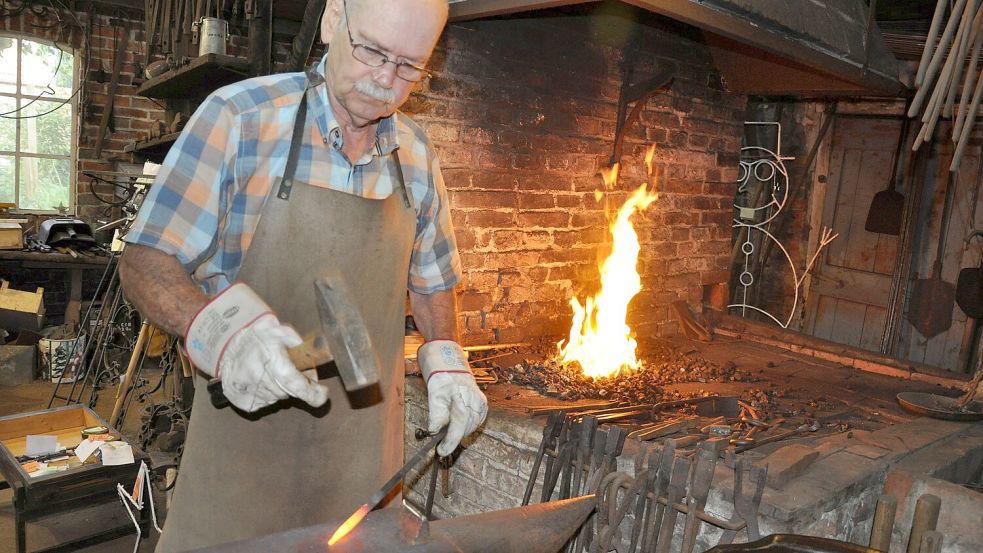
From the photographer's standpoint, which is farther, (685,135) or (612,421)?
(685,135)

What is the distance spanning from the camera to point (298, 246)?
75.4 inches

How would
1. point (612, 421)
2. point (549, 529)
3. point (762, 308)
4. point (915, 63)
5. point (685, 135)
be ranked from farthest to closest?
point (762, 308)
point (915, 63)
point (685, 135)
point (612, 421)
point (549, 529)

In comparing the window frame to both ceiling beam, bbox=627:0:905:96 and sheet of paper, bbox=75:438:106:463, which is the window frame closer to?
sheet of paper, bbox=75:438:106:463

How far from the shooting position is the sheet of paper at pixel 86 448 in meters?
3.63

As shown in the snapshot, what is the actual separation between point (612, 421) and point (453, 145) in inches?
65.0

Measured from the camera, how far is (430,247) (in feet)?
7.64

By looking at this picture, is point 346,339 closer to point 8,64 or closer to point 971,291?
point 971,291

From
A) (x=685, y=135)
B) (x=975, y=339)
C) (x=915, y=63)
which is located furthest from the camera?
(x=975, y=339)

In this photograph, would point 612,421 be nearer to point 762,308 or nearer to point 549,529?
point 549,529

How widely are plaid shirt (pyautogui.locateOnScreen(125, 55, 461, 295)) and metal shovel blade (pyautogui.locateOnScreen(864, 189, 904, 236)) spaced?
5588mm

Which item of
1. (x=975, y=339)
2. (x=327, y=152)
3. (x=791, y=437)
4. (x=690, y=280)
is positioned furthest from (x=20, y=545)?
(x=975, y=339)

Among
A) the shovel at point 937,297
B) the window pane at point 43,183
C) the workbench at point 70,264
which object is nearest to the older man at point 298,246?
the workbench at point 70,264

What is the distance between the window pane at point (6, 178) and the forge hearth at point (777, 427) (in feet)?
19.1

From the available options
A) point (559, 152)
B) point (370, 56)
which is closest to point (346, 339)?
point (370, 56)
